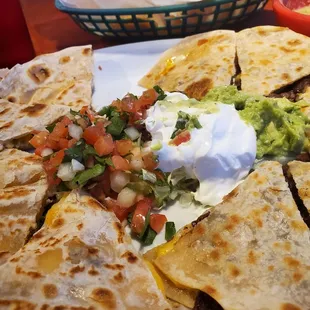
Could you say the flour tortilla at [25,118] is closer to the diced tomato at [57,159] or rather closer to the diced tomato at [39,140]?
the diced tomato at [39,140]

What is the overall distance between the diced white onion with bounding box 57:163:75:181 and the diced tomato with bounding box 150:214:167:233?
0.59 meters

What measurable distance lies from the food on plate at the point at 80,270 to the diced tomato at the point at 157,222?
0.60 ft

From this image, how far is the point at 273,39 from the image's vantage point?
4.08 meters

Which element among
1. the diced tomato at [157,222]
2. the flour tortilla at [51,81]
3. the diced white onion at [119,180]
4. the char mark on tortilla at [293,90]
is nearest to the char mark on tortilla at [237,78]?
the char mark on tortilla at [293,90]

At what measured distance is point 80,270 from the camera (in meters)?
2.37

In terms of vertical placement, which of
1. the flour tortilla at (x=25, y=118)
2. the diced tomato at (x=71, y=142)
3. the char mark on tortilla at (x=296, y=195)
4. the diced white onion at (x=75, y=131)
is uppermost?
the diced white onion at (x=75, y=131)

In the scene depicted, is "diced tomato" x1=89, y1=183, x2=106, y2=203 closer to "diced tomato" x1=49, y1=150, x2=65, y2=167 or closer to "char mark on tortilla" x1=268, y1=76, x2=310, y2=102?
"diced tomato" x1=49, y1=150, x2=65, y2=167

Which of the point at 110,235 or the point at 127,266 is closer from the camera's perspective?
the point at 127,266

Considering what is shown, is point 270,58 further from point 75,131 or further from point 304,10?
point 75,131

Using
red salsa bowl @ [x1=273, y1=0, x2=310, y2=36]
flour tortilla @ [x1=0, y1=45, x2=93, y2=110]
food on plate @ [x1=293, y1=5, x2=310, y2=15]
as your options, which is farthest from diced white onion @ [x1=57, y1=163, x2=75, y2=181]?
food on plate @ [x1=293, y1=5, x2=310, y2=15]

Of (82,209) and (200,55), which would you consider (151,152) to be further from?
(200,55)

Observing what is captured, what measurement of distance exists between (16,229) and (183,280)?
1086 millimetres

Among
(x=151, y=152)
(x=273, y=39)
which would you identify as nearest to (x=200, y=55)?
(x=273, y=39)

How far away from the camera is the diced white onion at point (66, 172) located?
2951 mm
